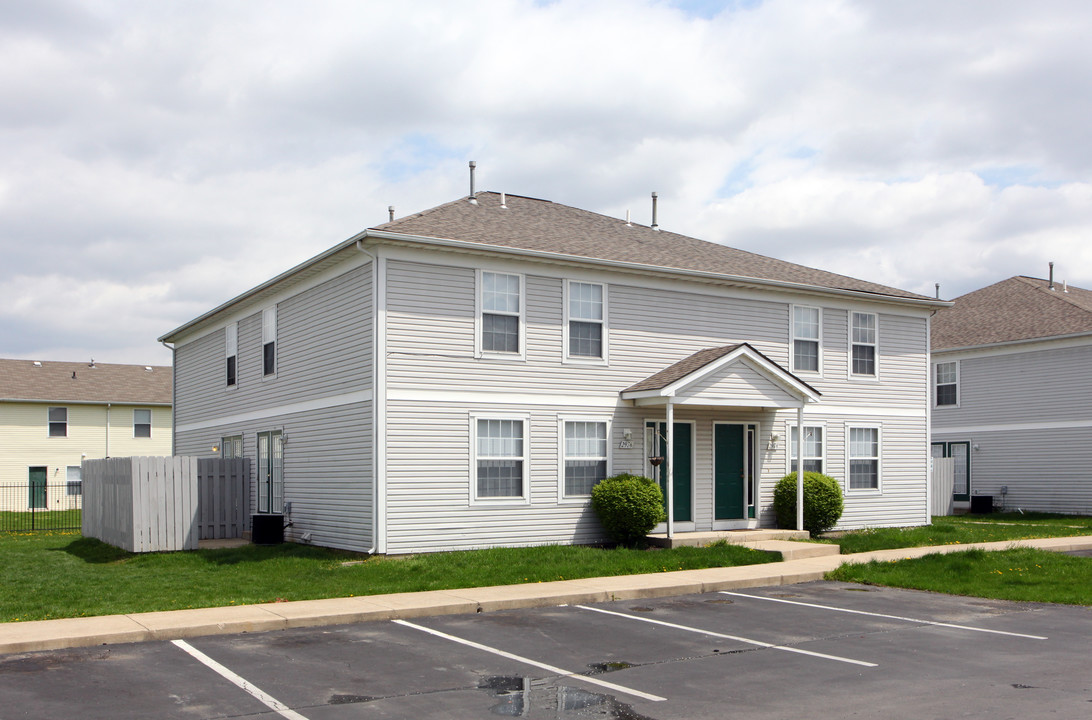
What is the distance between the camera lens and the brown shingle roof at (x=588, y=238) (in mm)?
18578

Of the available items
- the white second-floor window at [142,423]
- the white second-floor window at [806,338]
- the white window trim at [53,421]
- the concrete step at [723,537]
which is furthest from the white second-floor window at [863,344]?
the white window trim at [53,421]

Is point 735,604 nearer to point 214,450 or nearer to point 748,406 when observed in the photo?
point 748,406

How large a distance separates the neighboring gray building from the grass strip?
12852 millimetres

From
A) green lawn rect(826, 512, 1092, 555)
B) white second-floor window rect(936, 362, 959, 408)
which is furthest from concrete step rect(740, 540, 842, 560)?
white second-floor window rect(936, 362, 959, 408)

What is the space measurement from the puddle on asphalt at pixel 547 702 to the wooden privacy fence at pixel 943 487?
23398 millimetres

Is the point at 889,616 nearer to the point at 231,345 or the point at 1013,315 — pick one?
the point at 231,345

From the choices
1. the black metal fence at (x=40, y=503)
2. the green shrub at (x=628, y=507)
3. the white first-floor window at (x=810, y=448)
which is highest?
the white first-floor window at (x=810, y=448)

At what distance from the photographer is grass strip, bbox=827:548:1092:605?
45.9 ft

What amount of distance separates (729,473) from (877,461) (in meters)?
4.52

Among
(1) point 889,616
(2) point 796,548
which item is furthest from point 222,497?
(1) point 889,616

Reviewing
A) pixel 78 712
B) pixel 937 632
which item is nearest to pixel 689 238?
pixel 937 632

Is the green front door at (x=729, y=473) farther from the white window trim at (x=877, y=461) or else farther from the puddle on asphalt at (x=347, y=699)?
the puddle on asphalt at (x=347, y=699)

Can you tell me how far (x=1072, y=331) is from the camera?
94.8 feet

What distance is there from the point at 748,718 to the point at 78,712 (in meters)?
5.00
